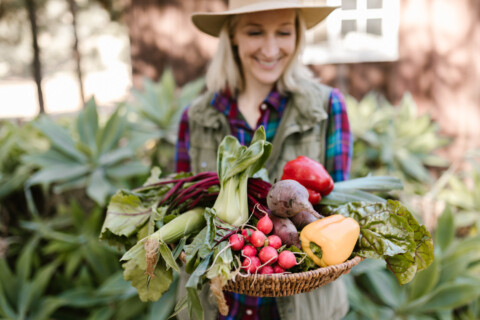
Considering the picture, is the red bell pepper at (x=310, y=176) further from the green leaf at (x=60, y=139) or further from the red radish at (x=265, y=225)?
the green leaf at (x=60, y=139)

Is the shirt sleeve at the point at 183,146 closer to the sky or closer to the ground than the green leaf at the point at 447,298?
closer to the sky

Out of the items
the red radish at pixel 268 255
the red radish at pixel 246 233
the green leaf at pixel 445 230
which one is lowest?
the green leaf at pixel 445 230

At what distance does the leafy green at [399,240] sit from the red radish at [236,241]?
1.12 ft

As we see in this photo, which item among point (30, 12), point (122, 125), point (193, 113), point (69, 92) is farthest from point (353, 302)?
point (69, 92)

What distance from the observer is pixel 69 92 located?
36.4ft

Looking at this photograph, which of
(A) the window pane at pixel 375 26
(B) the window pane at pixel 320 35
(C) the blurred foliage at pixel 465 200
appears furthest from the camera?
(B) the window pane at pixel 320 35

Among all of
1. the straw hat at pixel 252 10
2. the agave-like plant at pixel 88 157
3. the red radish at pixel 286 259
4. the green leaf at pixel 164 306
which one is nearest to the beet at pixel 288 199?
the red radish at pixel 286 259

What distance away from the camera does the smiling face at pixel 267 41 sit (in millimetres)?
1588

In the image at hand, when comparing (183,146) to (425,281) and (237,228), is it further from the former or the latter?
(425,281)

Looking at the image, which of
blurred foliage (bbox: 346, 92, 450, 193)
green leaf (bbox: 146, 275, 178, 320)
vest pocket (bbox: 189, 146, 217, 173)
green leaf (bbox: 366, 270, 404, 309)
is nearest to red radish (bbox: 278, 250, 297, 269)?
vest pocket (bbox: 189, 146, 217, 173)

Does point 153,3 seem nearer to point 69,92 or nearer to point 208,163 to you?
point 208,163

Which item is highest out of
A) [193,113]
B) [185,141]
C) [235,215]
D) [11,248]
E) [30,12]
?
[30,12]

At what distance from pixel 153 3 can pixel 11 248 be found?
280cm

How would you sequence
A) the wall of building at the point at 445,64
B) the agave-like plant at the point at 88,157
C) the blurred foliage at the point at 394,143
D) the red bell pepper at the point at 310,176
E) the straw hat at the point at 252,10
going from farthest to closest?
the wall of building at the point at 445,64 < the blurred foliage at the point at 394,143 < the agave-like plant at the point at 88,157 < the straw hat at the point at 252,10 < the red bell pepper at the point at 310,176
